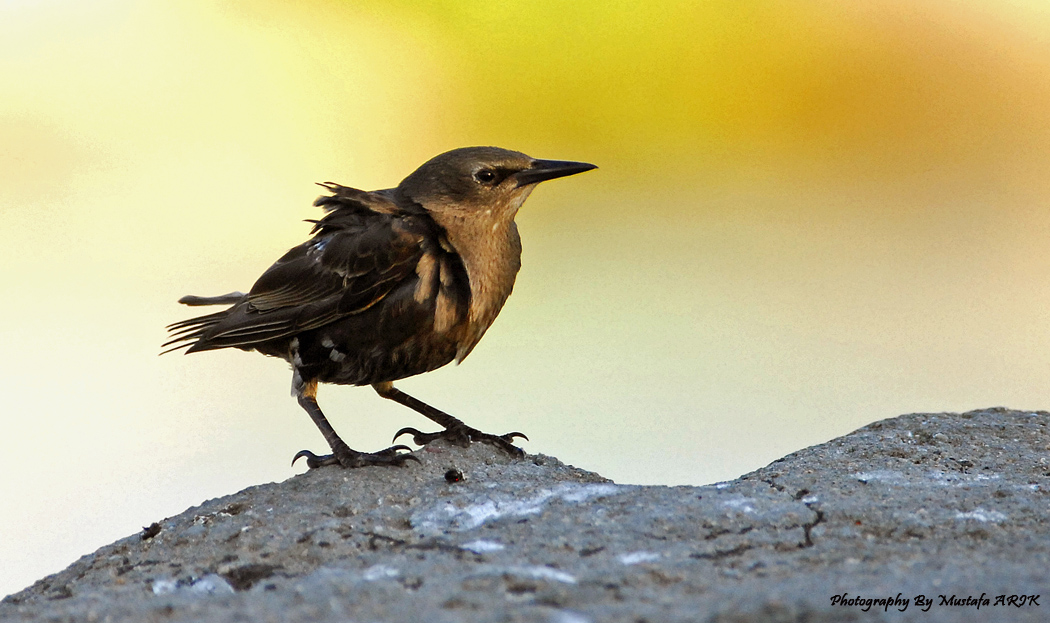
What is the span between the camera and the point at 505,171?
17.2ft

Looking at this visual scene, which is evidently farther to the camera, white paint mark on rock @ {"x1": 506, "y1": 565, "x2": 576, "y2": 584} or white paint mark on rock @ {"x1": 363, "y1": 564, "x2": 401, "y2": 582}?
white paint mark on rock @ {"x1": 363, "y1": 564, "x2": 401, "y2": 582}

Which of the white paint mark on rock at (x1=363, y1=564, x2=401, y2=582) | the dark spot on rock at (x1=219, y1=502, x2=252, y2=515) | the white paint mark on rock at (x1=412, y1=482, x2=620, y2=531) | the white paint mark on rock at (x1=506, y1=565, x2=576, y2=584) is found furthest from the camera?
the dark spot on rock at (x1=219, y1=502, x2=252, y2=515)

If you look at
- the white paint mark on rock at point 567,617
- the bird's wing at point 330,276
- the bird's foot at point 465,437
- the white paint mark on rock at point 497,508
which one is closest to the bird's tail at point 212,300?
the bird's wing at point 330,276

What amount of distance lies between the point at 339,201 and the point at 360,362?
81 centimetres

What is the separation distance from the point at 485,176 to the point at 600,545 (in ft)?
7.53

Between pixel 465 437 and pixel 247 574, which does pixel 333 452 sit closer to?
pixel 465 437

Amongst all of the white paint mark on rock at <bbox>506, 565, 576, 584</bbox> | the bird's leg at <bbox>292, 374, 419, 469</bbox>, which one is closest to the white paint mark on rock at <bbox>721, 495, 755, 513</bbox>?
the white paint mark on rock at <bbox>506, 565, 576, 584</bbox>

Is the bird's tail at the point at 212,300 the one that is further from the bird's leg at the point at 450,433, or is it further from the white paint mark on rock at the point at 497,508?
the white paint mark on rock at the point at 497,508

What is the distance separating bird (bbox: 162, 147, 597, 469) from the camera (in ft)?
16.1

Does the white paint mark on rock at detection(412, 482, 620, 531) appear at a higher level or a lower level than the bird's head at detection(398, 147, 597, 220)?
lower

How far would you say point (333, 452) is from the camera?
15.9 feet

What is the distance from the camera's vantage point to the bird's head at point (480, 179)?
5.17 meters

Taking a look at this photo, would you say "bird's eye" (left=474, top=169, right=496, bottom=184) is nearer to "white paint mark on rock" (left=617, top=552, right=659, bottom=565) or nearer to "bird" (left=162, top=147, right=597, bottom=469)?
"bird" (left=162, top=147, right=597, bottom=469)

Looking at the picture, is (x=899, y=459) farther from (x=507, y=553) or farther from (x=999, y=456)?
(x=507, y=553)
